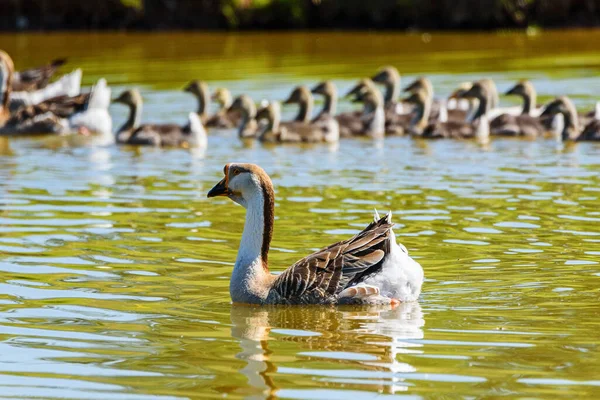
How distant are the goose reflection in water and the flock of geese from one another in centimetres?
1076

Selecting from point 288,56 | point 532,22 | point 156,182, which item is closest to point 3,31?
point 288,56

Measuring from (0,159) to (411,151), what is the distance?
5.83 meters

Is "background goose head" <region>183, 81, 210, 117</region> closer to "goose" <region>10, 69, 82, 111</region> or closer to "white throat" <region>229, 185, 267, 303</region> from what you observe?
"goose" <region>10, 69, 82, 111</region>

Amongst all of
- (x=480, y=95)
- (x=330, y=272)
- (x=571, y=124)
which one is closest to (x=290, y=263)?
(x=330, y=272)

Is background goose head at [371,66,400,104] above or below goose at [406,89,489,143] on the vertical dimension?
above

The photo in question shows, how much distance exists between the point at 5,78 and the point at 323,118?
6254 mm

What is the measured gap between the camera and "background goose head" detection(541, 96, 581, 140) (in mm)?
20281

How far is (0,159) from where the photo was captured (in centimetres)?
1877

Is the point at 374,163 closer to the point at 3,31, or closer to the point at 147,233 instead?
the point at 147,233

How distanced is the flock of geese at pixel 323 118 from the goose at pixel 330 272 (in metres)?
10.3

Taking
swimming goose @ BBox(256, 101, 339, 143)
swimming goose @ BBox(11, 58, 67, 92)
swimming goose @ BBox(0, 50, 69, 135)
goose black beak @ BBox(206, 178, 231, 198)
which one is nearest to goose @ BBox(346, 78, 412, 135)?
swimming goose @ BBox(256, 101, 339, 143)

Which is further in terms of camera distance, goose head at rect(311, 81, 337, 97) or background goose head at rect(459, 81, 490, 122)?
goose head at rect(311, 81, 337, 97)

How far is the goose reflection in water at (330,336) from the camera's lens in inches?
292

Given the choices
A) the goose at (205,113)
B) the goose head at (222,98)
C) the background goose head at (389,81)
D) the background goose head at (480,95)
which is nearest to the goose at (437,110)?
the background goose head at (480,95)
